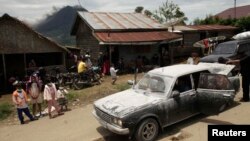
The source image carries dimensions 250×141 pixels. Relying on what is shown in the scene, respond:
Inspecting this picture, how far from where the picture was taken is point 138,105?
6.86 meters

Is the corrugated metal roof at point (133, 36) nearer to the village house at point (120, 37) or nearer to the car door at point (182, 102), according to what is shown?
the village house at point (120, 37)

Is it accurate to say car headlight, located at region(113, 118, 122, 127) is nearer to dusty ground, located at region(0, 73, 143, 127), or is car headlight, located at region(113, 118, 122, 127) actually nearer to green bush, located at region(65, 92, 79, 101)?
dusty ground, located at region(0, 73, 143, 127)

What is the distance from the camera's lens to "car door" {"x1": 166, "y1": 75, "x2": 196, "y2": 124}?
7275 millimetres

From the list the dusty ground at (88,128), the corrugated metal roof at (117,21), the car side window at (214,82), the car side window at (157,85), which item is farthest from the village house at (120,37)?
the car side window at (214,82)

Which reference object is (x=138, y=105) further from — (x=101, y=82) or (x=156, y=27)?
(x=156, y=27)

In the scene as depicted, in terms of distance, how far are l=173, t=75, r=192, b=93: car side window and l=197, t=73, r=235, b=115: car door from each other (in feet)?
0.99

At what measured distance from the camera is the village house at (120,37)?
66.3ft

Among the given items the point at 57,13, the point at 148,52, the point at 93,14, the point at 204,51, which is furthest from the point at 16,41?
the point at 57,13

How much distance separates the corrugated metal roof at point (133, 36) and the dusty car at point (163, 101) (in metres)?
11.7

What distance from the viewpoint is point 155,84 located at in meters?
7.75

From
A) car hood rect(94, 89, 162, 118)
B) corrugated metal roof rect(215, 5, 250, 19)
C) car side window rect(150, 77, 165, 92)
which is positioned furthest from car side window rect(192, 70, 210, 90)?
corrugated metal roof rect(215, 5, 250, 19)

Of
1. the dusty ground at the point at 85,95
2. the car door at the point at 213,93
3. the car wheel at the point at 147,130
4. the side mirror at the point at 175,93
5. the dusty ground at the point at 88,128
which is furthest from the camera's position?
the dusty ground at the point at 85,95

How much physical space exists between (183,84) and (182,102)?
54 cm

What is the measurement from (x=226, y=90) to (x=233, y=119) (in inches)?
38.2
